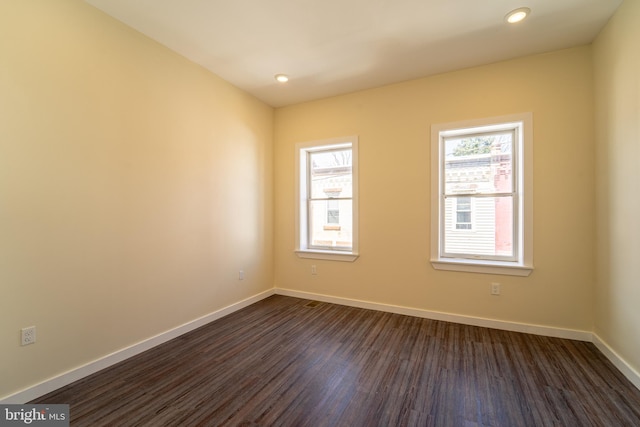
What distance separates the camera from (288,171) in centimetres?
413

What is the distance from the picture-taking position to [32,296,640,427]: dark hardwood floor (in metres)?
1.66

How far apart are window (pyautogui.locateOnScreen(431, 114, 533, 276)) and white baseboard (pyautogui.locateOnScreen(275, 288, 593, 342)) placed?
21.8 inches

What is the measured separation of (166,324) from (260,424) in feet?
5.21

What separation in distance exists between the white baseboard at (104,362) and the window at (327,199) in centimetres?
154

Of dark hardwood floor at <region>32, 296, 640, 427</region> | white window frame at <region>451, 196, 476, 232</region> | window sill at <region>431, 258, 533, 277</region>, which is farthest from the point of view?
white window frame at <region>451, 196, 476, 232</region>

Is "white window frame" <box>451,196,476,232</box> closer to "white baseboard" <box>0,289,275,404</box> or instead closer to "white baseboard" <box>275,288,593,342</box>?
"white baseboard" <box>275,288,593,342</box>

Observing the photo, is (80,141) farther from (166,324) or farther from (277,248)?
(277,248)

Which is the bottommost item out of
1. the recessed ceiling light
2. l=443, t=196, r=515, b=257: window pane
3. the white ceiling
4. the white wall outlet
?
the white wall outlet

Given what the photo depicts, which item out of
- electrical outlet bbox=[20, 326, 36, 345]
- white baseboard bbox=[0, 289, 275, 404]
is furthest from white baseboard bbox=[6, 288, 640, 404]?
electrical outlet bbox=[20, 326, 36, 345]

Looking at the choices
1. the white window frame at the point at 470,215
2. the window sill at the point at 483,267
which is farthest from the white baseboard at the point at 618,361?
the white window frame at the point at 470,215

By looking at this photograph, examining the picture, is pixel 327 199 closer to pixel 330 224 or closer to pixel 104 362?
pixel 330 224

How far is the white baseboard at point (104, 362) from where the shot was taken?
176 cm

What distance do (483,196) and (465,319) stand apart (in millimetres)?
1423

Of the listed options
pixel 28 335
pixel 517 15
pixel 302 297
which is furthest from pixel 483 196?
pixel 28 335
